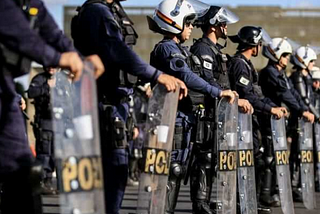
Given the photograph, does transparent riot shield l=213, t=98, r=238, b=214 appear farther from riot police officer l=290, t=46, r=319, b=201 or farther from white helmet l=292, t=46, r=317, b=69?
white helmet l=292, t=46, r=317, b=69

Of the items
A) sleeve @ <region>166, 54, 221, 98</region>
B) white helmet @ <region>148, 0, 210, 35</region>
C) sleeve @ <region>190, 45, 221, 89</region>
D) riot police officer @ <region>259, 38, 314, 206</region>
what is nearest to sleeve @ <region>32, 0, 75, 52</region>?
sleeve @ <region>166, 54, 221, 98</region>

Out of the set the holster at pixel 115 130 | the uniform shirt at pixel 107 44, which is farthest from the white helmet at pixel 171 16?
the holster at pixel 115 130

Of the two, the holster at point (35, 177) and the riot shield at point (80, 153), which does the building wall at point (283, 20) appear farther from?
the riot shield at point (80, 153)

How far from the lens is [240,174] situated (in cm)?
775

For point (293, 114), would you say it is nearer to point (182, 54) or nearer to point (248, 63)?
point (248, 63)

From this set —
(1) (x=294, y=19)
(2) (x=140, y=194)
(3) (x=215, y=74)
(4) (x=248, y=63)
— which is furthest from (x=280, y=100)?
(1) (x=294, y=19)

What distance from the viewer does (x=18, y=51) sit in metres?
4.13

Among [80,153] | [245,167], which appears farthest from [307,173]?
[80,153]

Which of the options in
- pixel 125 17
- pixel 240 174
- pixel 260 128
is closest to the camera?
pixel 125 17

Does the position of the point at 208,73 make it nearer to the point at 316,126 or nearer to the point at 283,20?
the point at 316,126

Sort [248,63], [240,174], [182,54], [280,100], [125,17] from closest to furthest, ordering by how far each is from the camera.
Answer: [125,17], [182,54], [240,174], [248,63], [280,100]

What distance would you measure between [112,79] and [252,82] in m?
3.83

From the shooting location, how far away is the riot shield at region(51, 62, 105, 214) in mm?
4047

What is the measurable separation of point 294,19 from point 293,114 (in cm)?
2447
